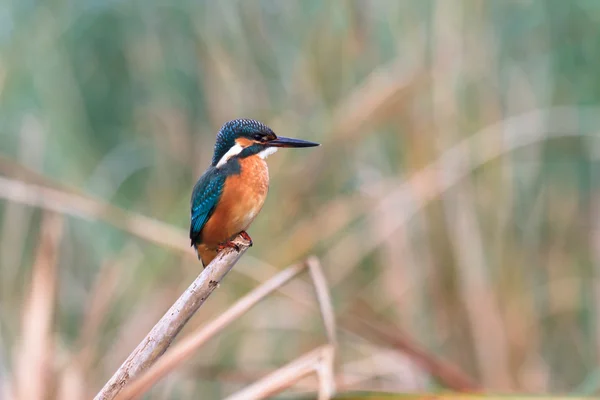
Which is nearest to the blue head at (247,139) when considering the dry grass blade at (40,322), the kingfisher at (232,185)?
the kingfisher at (232,185)

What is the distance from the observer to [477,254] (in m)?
2.16

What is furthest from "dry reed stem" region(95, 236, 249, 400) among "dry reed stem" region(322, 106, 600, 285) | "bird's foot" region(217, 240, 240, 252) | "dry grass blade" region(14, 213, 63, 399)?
"dry reed stem" region(322, 106, 600, 285)

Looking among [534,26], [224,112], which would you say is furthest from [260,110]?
[534,26]

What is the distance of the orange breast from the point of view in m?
0.63

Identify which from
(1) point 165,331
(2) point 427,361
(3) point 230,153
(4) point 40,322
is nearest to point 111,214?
(4) point 40,322

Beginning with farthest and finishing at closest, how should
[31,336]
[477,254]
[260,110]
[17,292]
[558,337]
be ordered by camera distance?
[558,337] → [17,292] → [477,254] → [260,110] → [31,336]

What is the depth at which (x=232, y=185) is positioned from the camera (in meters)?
0.71

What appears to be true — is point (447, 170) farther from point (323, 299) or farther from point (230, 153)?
point (230, 153)

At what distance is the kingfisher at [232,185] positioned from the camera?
2.10 feet

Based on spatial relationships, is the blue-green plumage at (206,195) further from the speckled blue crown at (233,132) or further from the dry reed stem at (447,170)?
the dry reed stem at (447,170)

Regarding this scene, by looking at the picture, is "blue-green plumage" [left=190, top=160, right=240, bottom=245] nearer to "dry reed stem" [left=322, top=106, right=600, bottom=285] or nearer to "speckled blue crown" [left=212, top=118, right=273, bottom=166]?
"speckled blue crown" [left=212, top=118, right=273, bottom=166]

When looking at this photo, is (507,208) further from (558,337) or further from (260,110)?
(260,110)

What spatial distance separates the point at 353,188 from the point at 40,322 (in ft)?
3.38

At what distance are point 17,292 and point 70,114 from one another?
2.03ft
